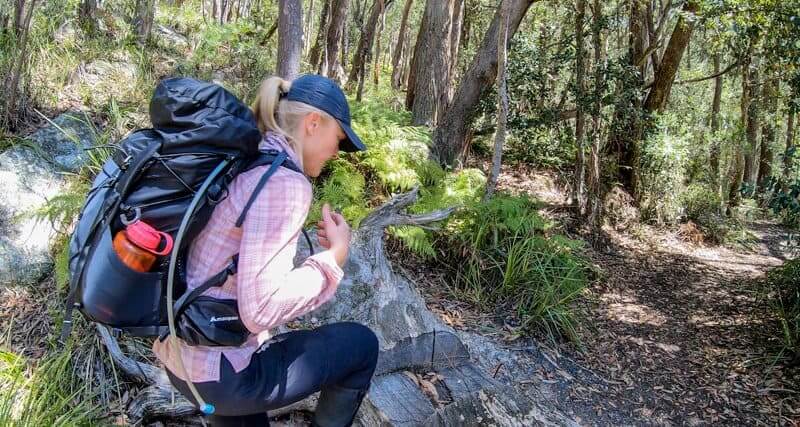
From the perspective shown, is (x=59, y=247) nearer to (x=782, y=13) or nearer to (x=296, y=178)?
(x=296, y=178)

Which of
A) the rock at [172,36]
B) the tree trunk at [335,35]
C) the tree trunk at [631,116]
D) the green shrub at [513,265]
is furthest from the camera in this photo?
the tree trunk at [335,35]

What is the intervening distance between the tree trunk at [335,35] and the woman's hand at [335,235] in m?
7.11

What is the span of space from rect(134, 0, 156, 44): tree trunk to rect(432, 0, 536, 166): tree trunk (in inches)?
150

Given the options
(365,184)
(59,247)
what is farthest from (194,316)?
(365,184)

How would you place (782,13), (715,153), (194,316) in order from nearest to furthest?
(194,316) < (782,13) < (715,153)

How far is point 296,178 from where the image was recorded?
168 cm

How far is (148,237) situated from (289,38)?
13.1 ft

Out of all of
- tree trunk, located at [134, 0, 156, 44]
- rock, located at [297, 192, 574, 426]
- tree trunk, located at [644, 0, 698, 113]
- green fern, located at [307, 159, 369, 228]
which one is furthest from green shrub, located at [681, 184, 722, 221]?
tree trunk, located at [134, 0, 156, 44]

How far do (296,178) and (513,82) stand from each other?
6.63m

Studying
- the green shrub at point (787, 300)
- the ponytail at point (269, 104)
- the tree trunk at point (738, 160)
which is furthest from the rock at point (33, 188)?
the tree trunk at point (738, 160)

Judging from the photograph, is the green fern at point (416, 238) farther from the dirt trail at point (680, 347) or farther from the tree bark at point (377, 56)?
the tree bark at point (377, 56)

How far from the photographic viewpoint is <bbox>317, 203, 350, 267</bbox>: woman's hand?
75.1 inches

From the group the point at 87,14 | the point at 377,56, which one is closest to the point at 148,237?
the point at 87,14

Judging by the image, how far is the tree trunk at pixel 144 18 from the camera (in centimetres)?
666
